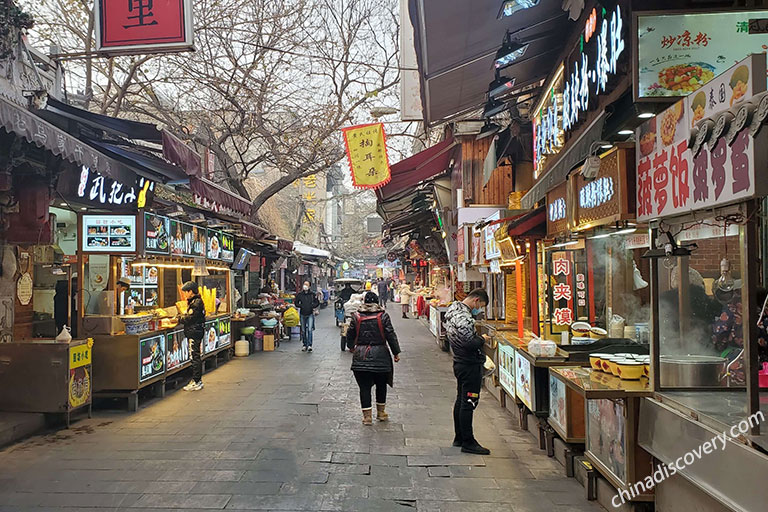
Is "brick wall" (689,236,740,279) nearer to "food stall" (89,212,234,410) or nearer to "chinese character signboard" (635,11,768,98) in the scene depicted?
"chinese character signboard" (635,11,768,98)

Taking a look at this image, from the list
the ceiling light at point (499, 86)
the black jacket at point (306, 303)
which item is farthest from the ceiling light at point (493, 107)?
the black jacket at point (306, 303)

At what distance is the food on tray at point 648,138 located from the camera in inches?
155

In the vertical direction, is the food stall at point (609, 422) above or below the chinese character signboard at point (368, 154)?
below

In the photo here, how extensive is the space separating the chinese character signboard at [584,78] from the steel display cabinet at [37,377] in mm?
7088

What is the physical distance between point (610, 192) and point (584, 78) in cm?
188

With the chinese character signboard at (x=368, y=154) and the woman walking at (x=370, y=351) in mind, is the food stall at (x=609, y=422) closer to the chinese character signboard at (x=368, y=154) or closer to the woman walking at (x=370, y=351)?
the woman walking at (x=370, y=351)

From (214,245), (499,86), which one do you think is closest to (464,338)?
(499,86)

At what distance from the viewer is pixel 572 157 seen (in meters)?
5.46

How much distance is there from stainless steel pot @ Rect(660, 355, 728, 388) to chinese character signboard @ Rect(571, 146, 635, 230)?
3.82ft

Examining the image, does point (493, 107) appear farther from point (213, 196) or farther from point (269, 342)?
point (269, 342)

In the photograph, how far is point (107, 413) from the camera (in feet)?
26.1

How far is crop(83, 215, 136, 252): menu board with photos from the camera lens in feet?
27.4

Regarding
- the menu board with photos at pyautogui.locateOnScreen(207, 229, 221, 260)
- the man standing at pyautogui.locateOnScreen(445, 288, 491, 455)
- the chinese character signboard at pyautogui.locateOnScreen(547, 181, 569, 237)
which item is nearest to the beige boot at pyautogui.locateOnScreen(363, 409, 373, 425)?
the man standing at pyautogui.locateOnScreen(445, 288, 491, 455)

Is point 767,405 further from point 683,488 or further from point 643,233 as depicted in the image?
point 643,233
